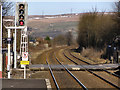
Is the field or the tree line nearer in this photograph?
the tree line

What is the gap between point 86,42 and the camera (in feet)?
160

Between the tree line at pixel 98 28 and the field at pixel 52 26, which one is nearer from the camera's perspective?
the tree line at pixel 98 28

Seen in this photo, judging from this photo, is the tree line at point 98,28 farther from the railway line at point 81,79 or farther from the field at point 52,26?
Answer: the field at point 52,26

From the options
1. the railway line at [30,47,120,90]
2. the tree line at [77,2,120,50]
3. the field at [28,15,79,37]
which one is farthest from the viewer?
the field at [28,15,79,37]

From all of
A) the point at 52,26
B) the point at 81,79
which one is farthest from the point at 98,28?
the point at 52,26

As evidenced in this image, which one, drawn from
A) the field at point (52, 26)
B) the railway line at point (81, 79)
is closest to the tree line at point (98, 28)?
the railway line at point (81, 79)

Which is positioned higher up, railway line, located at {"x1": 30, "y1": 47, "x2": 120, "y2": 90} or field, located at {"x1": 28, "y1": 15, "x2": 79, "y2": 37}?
railway line, located at {"x1": 30, "y1": 47, "x2": 120, "y2": 90}

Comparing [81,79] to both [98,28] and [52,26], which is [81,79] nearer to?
[98,28]

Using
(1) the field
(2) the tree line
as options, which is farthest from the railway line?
(1) the field

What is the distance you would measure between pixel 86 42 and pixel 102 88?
35781 millimetres

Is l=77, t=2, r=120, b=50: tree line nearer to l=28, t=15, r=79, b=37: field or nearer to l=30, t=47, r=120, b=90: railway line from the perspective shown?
l=30, t=47, r=120, b=90: railway line

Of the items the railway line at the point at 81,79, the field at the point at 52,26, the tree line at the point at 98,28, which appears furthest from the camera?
the field at the point at 52,26

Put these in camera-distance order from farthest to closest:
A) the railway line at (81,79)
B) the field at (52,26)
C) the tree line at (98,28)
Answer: the field at (52,26) → the tree line at (98,28) → the railway line at (81,79)

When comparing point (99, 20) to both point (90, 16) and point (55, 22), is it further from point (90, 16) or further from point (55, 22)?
point (55, 22)
